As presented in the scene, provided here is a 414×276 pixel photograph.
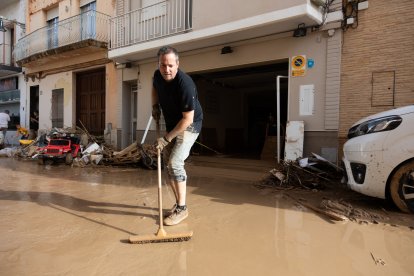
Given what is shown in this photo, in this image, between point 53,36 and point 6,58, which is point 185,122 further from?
point 6,58

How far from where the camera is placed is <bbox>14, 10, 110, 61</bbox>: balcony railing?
1203 cm

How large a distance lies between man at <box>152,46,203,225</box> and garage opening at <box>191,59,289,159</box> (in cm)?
587

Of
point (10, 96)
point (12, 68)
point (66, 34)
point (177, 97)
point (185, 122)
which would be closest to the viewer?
point (185, 122)

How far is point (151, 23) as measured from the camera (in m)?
10.2

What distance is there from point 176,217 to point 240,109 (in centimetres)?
1099

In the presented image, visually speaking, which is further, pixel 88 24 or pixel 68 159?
pixel 88 24

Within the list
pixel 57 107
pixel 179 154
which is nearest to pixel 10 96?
pixel 57 107

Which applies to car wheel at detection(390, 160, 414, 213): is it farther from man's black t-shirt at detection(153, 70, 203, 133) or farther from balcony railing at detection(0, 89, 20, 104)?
balcony railing at detection(0, 89, 20, 104)

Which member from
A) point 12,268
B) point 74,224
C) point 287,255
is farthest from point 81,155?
point 287,255

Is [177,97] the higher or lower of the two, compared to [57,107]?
lower

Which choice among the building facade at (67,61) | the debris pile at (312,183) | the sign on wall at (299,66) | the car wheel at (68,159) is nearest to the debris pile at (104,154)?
the car wheel at (68,159)

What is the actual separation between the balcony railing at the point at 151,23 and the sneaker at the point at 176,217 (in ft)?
20.8

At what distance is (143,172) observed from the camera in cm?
743

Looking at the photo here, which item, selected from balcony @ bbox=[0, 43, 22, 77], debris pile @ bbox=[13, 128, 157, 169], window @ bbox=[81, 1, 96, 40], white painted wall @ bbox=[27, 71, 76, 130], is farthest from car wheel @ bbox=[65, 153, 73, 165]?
balcony @ bbox=[0, 43, 22, 77]
